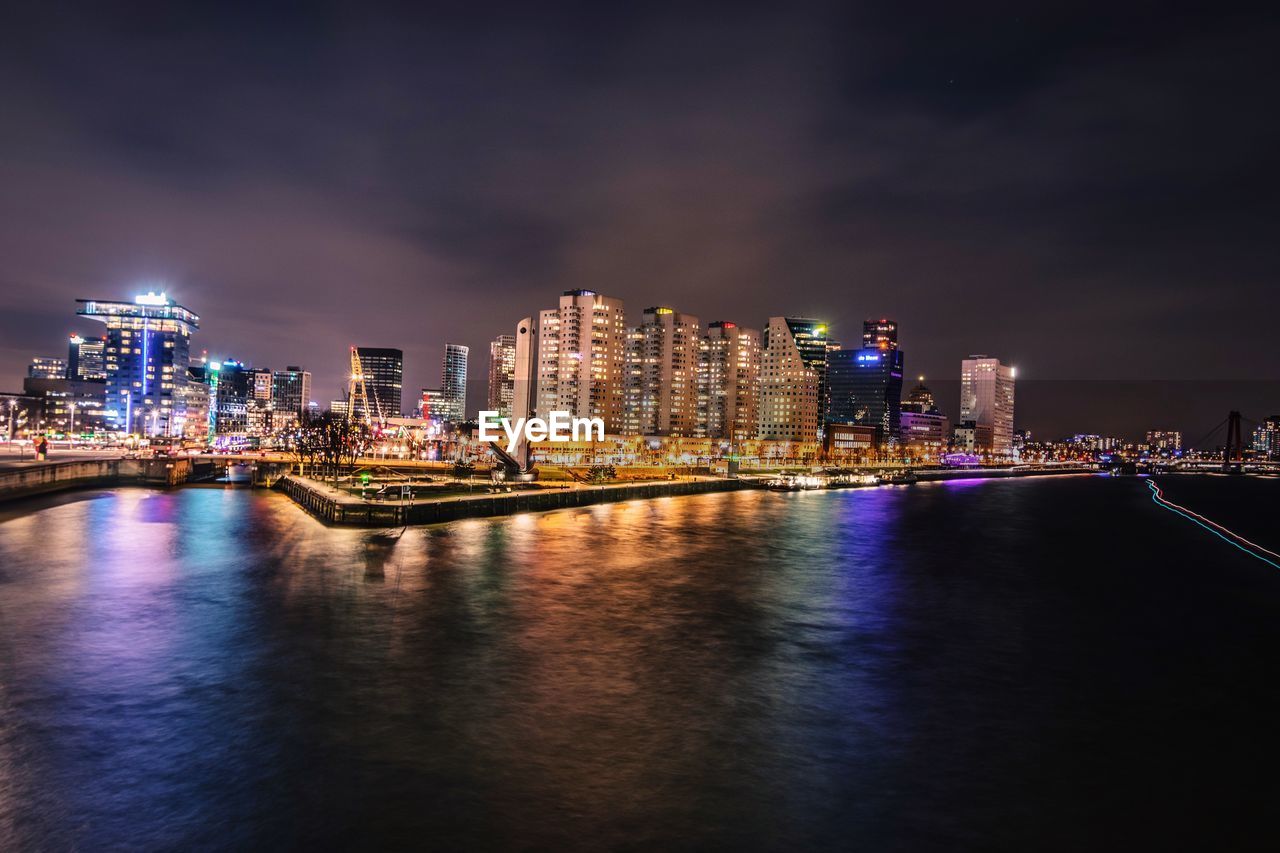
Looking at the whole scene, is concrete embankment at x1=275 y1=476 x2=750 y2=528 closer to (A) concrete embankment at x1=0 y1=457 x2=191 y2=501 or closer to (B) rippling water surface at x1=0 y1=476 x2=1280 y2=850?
(B) rippling water surface at x1=0 y1=476 x2=1280 y2=850

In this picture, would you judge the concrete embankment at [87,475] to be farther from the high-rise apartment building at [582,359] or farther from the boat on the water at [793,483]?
the high-rise apartment building at [582,359]

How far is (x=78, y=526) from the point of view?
52719 mm

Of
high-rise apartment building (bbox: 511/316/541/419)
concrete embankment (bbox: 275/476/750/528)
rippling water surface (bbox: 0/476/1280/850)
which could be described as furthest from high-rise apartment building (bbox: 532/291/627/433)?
rippling water surface (bbox: 0/476/1280/850)

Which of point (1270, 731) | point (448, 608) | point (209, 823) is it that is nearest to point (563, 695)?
point (209, 823)

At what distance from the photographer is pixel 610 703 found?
2044cm

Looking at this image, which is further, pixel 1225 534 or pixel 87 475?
pixel 87 475

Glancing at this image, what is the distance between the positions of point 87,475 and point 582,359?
123m

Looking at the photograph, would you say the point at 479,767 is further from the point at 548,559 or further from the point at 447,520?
the point at 447,520

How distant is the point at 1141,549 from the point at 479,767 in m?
64.8

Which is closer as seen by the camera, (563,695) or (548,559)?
(563,695)

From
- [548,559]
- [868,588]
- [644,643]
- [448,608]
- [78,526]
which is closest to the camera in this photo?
[644,643]

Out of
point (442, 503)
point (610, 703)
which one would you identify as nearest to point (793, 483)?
point (442, 503)

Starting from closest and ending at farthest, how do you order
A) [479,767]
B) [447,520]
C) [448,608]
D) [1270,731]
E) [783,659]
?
[479,767]
[1270,731]
[783,659]
[448,608]
[447,520]

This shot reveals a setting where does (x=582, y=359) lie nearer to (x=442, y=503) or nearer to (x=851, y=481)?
(x=851, y=481)
